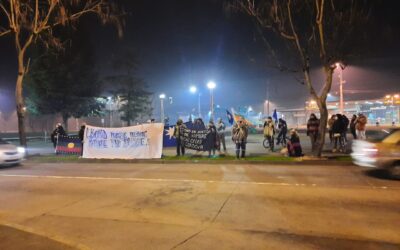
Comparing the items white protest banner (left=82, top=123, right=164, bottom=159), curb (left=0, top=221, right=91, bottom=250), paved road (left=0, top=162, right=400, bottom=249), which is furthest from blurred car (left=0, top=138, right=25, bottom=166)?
A: curb (left=0, top=221, right=91, bottom=250)

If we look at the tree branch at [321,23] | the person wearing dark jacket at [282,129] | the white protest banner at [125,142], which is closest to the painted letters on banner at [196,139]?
the white protest banner at [125,142]

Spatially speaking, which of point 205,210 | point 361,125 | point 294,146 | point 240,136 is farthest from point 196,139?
point 205,210

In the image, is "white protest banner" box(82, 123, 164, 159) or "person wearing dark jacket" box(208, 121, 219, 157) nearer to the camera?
"person wearing dark jacket" box(208, 121, 219, 157)

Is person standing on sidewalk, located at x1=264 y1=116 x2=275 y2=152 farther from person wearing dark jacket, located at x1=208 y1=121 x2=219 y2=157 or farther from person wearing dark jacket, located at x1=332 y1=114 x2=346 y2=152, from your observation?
person wearing dark jacket, located at x1=208 y1=121 x2=219 y2=157

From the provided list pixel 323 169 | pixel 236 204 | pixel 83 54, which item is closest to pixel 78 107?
pixel 83 54

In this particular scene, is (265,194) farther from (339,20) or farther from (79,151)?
(79,151)

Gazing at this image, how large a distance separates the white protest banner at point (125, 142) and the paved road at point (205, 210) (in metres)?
4.31

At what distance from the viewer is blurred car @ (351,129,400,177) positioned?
34.7 feet

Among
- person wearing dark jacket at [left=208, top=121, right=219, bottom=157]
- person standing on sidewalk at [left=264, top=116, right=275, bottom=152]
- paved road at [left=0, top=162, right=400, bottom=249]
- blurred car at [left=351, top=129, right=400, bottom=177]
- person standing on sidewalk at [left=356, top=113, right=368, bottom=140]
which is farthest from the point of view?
person standing on sidewalk at [left=264, top=116, right=275, bottom=152]

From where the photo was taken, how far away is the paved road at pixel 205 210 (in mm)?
6039

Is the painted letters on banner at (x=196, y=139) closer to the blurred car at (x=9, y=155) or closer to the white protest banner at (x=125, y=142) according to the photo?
the white protest banner at (x=125, y=142)

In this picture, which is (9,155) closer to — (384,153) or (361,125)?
(384,153)

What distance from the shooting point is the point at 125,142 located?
18000mm

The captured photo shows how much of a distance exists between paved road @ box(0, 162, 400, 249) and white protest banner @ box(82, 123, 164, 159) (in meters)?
4.31
